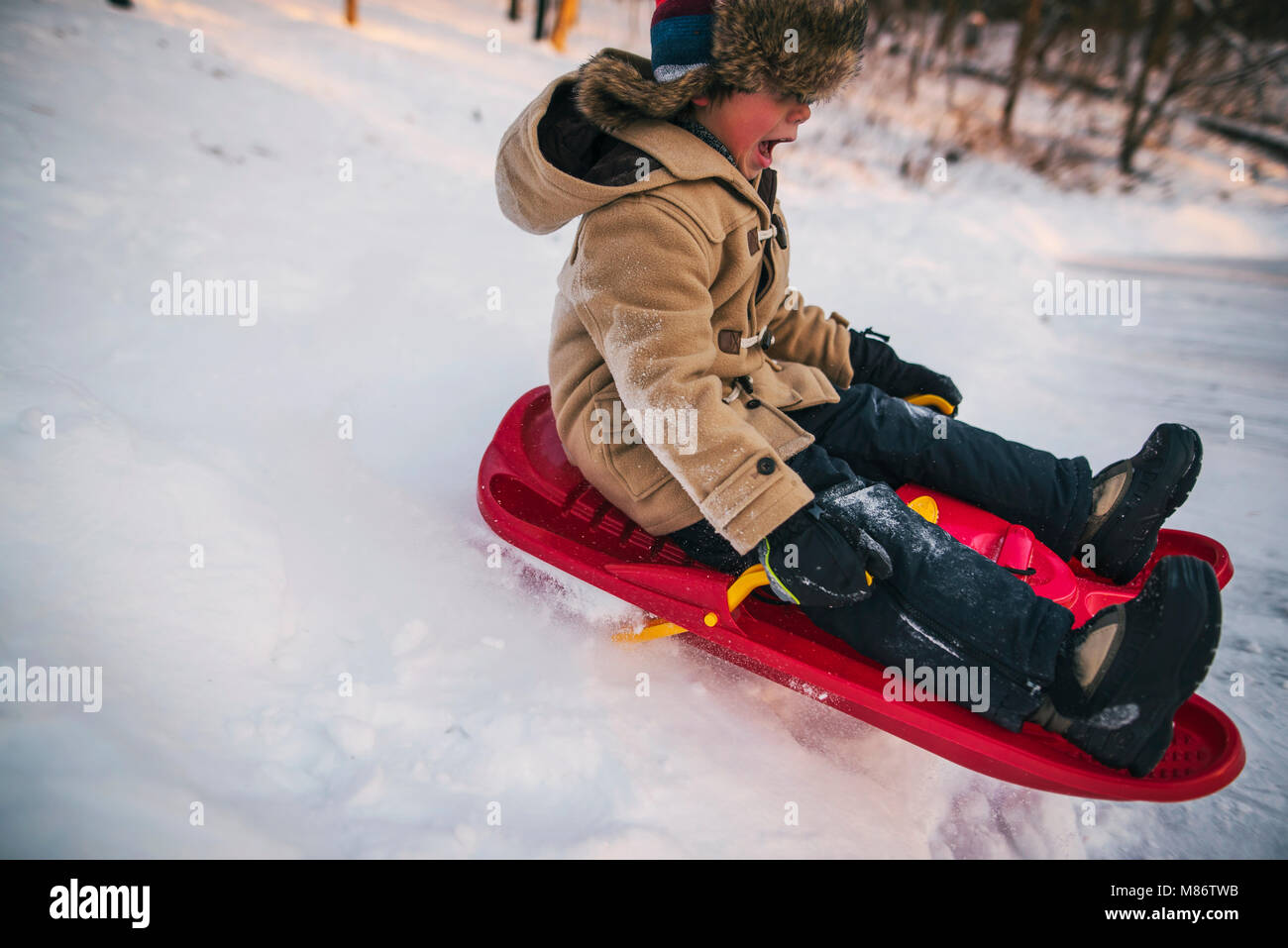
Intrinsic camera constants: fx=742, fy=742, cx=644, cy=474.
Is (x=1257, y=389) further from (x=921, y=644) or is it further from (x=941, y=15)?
(x=941, y=15)

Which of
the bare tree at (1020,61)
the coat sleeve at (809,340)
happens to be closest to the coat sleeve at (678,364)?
the coat sleeve at (809,340)

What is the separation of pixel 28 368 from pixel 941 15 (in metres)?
10.2

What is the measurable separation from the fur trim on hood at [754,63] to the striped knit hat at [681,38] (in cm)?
2

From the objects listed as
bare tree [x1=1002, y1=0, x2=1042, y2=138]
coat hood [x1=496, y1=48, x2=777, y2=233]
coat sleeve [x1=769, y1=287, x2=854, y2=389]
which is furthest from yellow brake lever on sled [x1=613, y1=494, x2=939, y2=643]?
bare tree [x1=1002, y1=0, x2=1042, y2=138]

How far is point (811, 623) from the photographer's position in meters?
1.62

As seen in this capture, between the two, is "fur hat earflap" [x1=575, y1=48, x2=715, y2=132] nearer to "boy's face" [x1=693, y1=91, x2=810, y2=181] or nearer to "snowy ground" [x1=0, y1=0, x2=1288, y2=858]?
"boy's face" [x1=693, y1=91, x2=810, y2=181]

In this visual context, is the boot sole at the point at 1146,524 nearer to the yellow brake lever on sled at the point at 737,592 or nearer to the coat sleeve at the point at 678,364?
the yellow brake lever on sled at the point at 737,592

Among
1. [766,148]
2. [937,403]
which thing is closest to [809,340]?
[937,403]

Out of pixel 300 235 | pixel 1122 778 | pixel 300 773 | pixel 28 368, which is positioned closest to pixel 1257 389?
pixel 1122 778

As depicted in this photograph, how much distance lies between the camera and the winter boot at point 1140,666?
48.9 inches

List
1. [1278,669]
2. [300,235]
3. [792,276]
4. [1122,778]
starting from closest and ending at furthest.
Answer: [1122,778] → [1278,669] → [300,235] → [792,276]

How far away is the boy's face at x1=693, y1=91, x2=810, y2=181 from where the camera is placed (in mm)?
1409

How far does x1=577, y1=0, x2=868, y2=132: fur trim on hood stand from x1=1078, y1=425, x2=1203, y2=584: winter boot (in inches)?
41.0

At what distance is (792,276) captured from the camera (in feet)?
11.6
